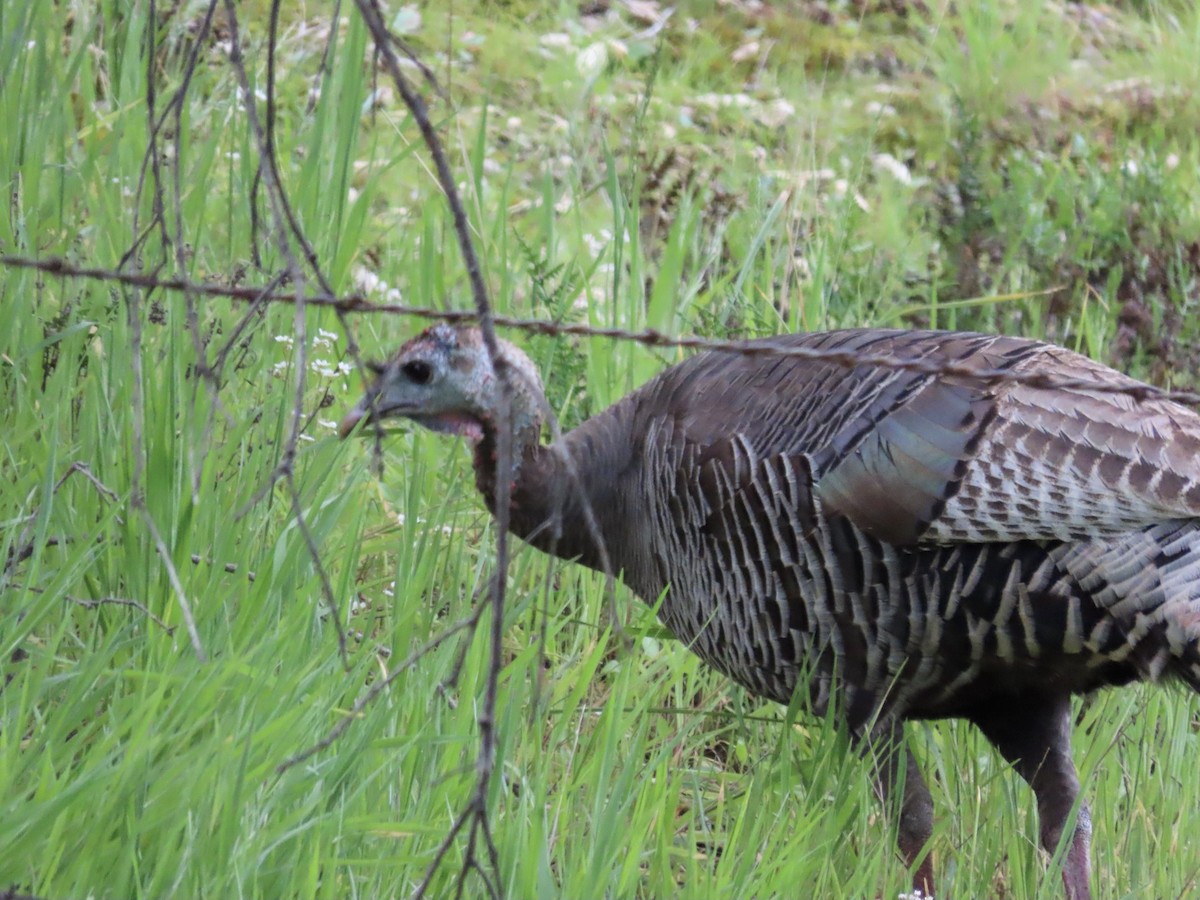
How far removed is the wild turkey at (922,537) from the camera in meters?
2.89

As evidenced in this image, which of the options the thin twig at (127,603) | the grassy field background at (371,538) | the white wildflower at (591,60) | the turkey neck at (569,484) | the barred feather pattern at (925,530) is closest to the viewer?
the grassy field background at (371,538)

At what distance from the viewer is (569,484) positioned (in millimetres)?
3633

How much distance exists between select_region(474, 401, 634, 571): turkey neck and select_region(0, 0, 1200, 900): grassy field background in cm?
13

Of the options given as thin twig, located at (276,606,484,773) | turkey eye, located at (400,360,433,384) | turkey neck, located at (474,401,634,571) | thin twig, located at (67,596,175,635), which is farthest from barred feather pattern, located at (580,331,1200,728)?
thin twig, located at (67,596,175,635)

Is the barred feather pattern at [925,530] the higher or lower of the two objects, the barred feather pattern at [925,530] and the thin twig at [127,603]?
the higher

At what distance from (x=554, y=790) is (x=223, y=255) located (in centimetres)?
193

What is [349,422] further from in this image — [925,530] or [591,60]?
[591,60]

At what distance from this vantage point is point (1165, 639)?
283 centimetres

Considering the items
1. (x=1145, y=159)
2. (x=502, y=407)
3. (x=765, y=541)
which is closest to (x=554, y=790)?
(x=765, y=541)

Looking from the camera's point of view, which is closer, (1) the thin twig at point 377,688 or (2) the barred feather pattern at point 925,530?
(1) the thin twig at point 377,688

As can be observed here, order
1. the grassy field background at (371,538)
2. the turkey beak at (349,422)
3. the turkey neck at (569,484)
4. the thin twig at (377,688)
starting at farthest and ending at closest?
1. the turkey neck at (569,484)
2. the turkey beak at (349,422)
3. the grassy field background at (371,538)
4. the thin twig at (377,688)

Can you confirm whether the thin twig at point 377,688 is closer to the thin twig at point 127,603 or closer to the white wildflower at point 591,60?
the thin twig at point 127,603

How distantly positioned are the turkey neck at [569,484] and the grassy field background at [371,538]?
0.13 m

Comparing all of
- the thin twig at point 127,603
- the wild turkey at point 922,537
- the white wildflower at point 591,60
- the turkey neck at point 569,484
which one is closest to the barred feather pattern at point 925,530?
the wild turkey at point 922,537
